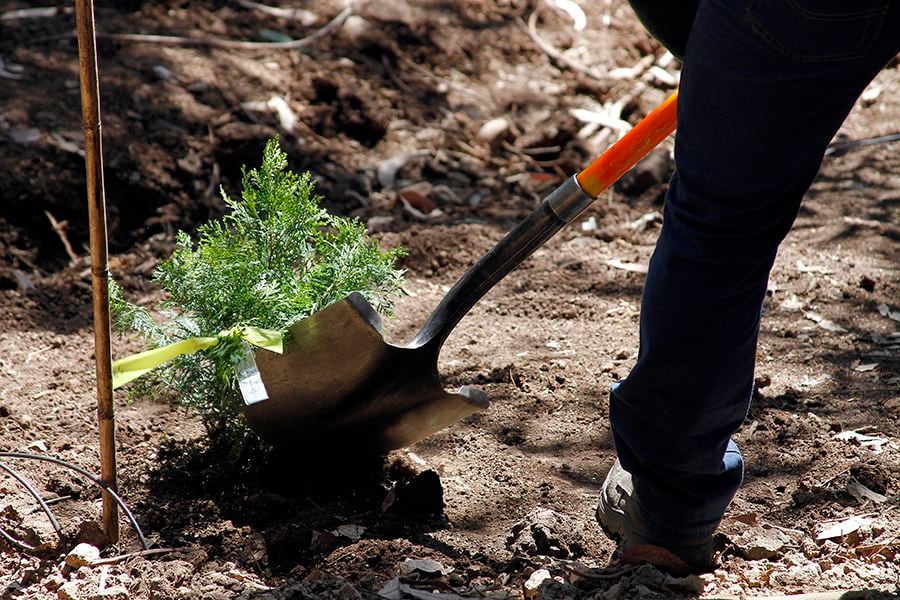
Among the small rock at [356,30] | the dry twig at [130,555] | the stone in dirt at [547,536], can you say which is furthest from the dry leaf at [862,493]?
the small rock at [356,30]

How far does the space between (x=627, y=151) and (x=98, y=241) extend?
48.3 inches

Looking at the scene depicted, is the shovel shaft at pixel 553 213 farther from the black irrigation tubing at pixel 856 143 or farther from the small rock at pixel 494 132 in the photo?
the black irrigation tubing at pixel 856 143

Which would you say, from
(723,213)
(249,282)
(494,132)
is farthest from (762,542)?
(494,132)

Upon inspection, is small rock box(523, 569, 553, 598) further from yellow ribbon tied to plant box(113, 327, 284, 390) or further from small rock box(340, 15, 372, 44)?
small rock box(340, 15, 372, 44)

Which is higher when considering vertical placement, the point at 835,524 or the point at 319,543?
the point at 319,543

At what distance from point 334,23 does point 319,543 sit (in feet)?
13.0

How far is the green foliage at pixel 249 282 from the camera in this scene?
230cm

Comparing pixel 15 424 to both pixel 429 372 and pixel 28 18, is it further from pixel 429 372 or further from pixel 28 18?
pixel 28 18

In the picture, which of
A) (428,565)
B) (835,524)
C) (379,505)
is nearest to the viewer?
(428,565)

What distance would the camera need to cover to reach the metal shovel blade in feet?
7.54

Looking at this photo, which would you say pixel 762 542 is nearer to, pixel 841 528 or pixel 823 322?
pixel 841 528

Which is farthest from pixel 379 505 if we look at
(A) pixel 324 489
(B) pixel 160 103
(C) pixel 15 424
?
(B) pixel 160 103

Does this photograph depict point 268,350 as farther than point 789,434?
No

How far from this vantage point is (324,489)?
2.58 m
